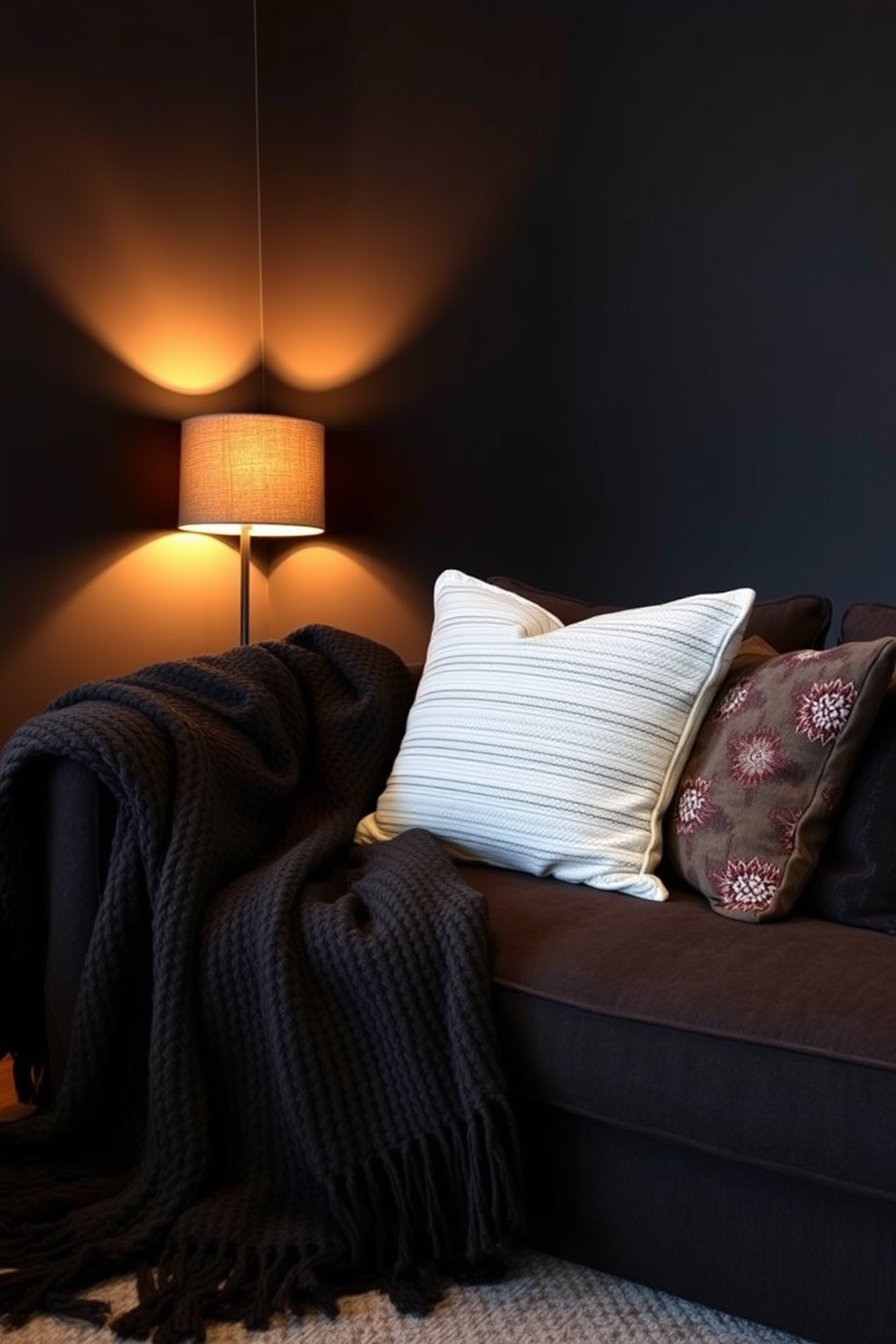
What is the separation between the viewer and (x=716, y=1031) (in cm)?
131

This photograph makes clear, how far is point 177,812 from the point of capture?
1650 millimetres

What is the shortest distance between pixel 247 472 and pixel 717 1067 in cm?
207

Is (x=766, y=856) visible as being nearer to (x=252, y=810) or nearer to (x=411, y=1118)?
(x=411, y=1118)

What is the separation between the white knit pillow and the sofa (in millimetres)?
124

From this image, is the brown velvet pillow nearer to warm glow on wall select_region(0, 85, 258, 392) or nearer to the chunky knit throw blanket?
the chunky knit throw blanket

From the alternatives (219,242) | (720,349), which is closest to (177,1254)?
(720,349)

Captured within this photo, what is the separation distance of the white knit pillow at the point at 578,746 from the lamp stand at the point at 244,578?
1.37 meters

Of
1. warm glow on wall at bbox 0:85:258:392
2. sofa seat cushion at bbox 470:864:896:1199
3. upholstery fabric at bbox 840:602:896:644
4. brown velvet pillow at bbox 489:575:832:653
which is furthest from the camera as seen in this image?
warm glow on wall at bbox 0:85:258:392

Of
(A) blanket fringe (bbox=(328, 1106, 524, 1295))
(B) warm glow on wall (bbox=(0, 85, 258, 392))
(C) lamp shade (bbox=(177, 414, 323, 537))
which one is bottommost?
(A) blanket fringe (bbox=(328, 1106, 524, 1295))

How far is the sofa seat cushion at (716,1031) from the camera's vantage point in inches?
48.9

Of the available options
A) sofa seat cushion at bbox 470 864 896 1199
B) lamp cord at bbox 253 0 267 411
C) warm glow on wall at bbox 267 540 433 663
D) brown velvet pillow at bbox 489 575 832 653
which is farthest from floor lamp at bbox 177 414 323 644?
sofa seat cushion at bbox 470 864 896 1199

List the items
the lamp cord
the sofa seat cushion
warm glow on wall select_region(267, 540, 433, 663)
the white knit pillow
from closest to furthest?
1. the sofa seat cushion
2. the white knit pillow
3. warm glow on wall select_region(267, 540, 433, 663)
4. the lamp cord

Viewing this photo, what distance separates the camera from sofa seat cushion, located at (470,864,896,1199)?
1241mm

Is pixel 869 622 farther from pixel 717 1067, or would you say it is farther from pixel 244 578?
pixel 244 578
